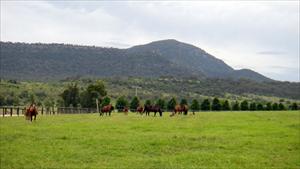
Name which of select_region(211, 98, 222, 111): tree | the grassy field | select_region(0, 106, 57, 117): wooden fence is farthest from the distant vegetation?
the grassy field

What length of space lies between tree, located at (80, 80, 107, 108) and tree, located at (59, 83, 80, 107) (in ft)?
6.05

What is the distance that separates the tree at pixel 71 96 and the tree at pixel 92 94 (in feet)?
6.05

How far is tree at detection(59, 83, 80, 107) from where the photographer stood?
96.4 metres

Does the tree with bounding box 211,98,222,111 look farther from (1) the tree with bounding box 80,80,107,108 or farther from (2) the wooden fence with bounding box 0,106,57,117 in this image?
(2) the wooden fence with bounding box 0,106,57,117

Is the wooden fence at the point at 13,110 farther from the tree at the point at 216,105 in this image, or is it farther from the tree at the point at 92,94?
the tree at the point at 216,105

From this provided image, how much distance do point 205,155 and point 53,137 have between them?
8.99 metres

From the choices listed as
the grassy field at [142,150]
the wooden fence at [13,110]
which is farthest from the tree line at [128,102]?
the grassy field at [142,150]

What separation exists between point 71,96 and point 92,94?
6276mm

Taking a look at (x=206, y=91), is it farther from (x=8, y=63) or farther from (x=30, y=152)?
(x=30, y=152)

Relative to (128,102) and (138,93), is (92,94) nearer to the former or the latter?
(128,102)

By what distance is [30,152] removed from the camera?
19.0 metres

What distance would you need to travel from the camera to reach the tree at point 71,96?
96375 millimetres

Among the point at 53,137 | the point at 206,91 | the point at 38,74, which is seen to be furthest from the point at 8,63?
the point at 53,137

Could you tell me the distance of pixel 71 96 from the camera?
319 feet
